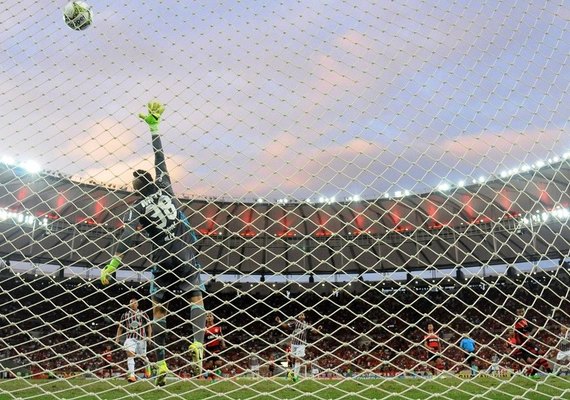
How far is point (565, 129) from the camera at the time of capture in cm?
446

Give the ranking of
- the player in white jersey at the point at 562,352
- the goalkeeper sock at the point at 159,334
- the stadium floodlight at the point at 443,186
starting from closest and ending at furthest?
1. the player in white jersey at the point at 562,352
2. the goalkeeper sock at the point at 159,334
3. the stadium floodlight at the point at 443,186

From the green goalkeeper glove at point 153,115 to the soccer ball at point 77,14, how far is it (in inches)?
40.2

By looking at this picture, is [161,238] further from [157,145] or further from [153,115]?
[153,115]

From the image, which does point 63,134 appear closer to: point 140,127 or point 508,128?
point 140,127

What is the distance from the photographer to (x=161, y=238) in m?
4.44

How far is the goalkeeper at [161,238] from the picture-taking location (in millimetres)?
4387

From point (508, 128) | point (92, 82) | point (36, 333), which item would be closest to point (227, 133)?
point (92, 82)

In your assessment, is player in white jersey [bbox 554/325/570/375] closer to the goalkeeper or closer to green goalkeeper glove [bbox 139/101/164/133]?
the goalkeeper

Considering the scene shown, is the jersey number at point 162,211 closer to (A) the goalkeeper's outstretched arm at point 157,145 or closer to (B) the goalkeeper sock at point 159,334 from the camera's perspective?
(A) the goalkeeper's outstretched arm at point 157,145

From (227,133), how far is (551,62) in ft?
10.4

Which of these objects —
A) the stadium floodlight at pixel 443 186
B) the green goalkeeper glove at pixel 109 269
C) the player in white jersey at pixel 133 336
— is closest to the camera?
the green goalkeeper glove at pixel 109 269

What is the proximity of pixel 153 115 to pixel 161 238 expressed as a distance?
1.13m

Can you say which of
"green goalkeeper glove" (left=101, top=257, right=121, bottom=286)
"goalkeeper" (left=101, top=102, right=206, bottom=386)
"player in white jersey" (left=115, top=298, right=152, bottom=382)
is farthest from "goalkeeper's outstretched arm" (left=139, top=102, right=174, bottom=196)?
"player in white jersey" (left=115, top=298, right=152, bottom=382)

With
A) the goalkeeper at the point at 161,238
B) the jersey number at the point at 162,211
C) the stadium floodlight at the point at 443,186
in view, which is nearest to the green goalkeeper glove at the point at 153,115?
the goalkeeper at the point at 161,238
